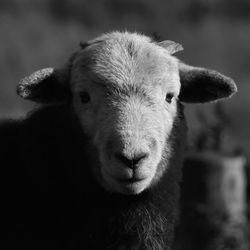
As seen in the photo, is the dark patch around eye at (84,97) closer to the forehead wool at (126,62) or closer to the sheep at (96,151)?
the sheep at (96,151)

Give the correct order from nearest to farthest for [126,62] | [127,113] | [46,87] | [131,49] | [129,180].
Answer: [129,180], [127,113], [126,62], [131,49], [46,87]

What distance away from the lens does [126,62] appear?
25.1 feet

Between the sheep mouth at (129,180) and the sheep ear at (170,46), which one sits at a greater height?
the sheep ear at (170,46)

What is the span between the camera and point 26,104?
2184cm

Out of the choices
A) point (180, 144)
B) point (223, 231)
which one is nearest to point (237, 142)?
point (223, 231)

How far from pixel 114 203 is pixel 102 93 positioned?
2.85ft

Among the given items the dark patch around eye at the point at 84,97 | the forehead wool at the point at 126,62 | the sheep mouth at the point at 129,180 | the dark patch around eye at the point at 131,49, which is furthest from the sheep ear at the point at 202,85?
the sheep mouth at the point at 129,180

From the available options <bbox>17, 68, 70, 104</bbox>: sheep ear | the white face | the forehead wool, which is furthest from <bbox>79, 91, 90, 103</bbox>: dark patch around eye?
<bbox>17, 68, 70, 104</bbox>: sheep ear

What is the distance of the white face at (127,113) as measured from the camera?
7.06 meters

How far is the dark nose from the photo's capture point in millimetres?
6965

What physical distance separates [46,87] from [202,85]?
53.3 inches

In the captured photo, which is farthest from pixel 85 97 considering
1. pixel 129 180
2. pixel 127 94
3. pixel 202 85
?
pixel 202 85

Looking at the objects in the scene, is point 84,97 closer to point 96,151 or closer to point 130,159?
point 96,151

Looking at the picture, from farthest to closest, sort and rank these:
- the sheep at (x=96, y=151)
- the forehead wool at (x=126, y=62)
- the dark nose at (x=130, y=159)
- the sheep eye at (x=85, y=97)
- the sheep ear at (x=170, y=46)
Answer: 1. the sheep ear at (x=170, y=46)
2. the sheep eye at (x=85, y=97)
3. the forehead wool at (x=126, y=62)
4. the sheep at (x=96, y=151)
5. the dark nose at (x=130, y=159)
